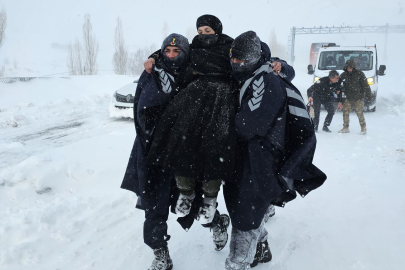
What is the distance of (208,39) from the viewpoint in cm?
232

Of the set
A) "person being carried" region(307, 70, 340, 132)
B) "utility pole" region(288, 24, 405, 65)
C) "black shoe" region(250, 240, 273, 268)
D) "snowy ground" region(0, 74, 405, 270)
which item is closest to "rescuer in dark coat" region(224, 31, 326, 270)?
"black shoe" region(250, 240, 273, 268)

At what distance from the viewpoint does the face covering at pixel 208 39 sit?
7.58ft

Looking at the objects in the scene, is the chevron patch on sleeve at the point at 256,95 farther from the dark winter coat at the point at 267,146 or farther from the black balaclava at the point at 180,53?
the black balaclava at the point at 180,53

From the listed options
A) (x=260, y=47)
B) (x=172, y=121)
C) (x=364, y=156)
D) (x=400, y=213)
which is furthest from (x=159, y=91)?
(x=364, y=156)

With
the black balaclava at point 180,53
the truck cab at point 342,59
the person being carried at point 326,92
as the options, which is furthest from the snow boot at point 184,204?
the truck cab at point 342,59

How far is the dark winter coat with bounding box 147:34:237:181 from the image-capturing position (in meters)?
2.09

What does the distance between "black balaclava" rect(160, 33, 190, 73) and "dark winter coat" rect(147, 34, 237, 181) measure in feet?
0.39

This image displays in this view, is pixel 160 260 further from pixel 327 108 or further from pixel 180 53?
pixel 327 108

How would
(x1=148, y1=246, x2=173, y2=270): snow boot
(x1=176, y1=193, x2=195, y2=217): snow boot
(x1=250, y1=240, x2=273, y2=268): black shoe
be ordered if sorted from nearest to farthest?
(x1=176, y1=193, x2=195, y2=217): snow boot → (x1=148, y1=246, x2=173, y2=270): snow boot → (x1=250, y1=240, x2=273, y2=268): black shoe

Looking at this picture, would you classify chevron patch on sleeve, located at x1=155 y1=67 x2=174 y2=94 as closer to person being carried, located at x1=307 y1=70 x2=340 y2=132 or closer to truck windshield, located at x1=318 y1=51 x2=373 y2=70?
person being carried, located at x1=307 y1=70 x2=340 y2=132

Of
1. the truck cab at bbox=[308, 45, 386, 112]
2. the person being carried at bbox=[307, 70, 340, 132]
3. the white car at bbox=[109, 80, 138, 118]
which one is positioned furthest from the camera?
the truck cab at bbox=[308, 45, 386, 112]

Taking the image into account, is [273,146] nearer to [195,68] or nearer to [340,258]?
[195,68]

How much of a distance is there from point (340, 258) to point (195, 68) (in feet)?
6.75

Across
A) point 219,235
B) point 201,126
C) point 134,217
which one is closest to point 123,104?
point 134,217
